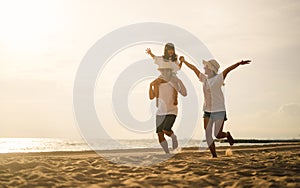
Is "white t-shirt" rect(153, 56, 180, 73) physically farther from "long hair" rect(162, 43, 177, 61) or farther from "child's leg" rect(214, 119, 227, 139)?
"child's leg" rect(214, 119, 227, 139)

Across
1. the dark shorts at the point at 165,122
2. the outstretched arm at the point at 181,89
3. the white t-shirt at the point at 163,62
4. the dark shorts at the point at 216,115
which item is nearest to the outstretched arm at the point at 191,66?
the white t-shirt at the point at 163,62

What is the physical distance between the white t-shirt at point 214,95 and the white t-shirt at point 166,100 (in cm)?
82

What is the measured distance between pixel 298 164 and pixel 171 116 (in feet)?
10.3

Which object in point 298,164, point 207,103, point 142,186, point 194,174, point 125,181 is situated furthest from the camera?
point 207,103

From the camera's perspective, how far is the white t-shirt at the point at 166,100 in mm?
9492

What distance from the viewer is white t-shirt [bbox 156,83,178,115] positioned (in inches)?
374

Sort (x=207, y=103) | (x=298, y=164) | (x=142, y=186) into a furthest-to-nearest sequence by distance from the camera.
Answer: (x=207, y=103), (x=298, y=164), (x=142, y=186)

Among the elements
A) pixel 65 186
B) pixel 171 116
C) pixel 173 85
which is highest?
pixel 173 85

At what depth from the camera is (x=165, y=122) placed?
9.48m

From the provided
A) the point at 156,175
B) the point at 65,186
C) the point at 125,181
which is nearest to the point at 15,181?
the point at 65,186

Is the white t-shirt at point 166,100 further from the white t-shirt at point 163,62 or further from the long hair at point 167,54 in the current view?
the long hair at point 167,54

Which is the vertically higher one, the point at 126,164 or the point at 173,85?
the point at 173,85

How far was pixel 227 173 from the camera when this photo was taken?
644 centimetres

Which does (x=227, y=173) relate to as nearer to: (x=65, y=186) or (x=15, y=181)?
(x=65, y=186)
